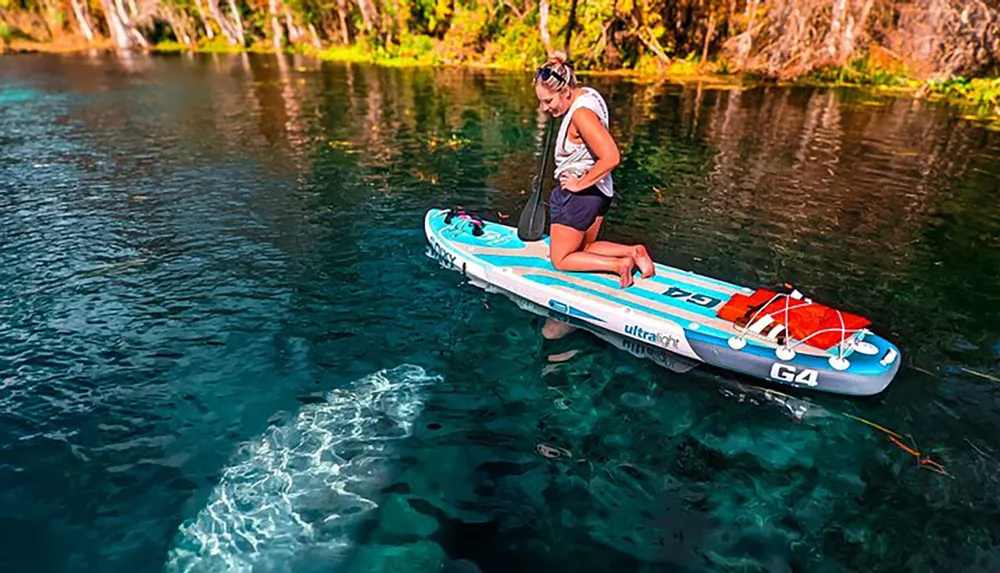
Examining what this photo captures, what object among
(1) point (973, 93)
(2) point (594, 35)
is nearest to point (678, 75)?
(2) point (594, 35)

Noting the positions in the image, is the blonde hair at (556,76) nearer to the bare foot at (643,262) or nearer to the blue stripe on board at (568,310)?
the bare foot at (643,262)

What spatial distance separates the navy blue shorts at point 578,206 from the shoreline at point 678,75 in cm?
2816

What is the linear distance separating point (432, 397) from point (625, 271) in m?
3.58

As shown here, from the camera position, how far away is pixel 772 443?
22.8ft

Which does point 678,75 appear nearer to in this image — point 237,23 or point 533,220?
point 533,220

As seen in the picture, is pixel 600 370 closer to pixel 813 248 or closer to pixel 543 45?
pixel 813 248

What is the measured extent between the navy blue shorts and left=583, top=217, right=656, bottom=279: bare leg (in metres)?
0.32

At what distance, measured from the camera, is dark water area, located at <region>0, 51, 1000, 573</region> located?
5.69 meters

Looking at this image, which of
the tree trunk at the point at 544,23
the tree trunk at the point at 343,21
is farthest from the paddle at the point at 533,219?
the tree trunk at the point at 343,21

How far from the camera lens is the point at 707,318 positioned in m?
8.18

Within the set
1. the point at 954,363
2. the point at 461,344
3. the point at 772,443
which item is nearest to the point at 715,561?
the point at 772,443

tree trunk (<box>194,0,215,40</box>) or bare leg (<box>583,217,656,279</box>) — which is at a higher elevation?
tree trunk (<box>194,0,215,40</box>)

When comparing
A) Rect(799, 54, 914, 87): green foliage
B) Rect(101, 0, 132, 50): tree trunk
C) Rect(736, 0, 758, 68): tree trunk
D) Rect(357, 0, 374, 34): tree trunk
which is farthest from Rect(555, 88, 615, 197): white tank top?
Rect(101, 0, 132, 50): tree trunk

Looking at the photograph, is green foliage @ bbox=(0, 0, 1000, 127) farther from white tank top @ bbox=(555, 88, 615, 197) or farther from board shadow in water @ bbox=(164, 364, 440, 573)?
board shadow in water @ bbox=(164, 364, 440, 573)
